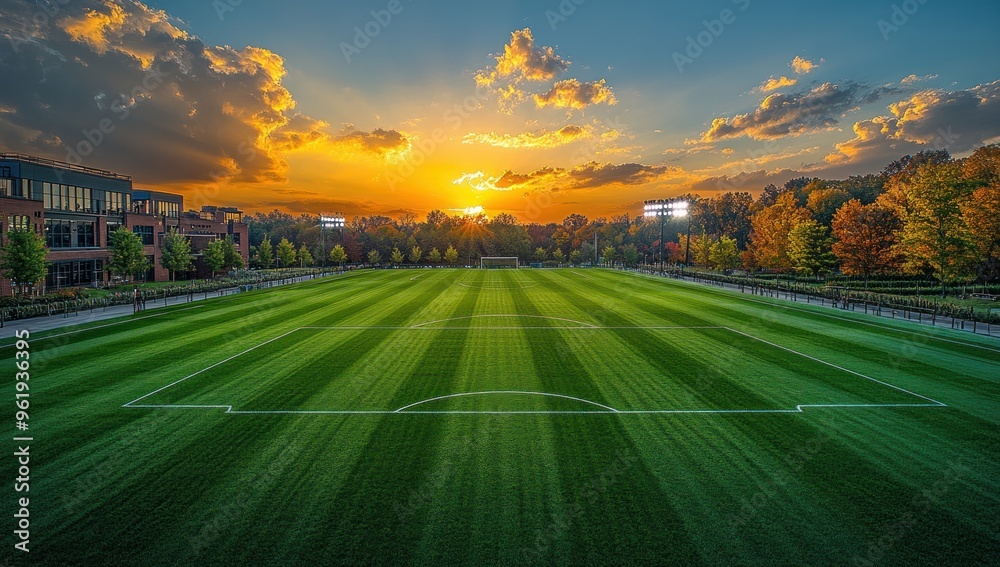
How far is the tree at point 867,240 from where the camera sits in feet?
182

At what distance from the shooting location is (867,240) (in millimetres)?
55781

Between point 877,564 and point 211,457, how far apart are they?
1322 cm

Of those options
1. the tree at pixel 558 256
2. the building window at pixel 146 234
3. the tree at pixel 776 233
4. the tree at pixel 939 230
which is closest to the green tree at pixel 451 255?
the tree at pixel 558 256

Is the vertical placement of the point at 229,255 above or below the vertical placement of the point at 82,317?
above

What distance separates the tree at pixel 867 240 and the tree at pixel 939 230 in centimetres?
592

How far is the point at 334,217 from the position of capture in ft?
315

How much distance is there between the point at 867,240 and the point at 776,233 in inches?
663

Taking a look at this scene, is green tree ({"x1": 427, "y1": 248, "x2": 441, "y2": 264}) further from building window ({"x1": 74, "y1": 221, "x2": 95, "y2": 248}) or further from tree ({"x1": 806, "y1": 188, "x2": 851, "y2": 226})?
tree ({"x1": 806, "y1": 188, "x2": 851, "y2": 226})

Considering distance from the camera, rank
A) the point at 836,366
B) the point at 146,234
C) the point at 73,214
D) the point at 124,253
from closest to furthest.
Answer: the point at 836,366
the point at 124,253
the point at 73,214
the point at 146,234

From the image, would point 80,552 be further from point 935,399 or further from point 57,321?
point 57,321

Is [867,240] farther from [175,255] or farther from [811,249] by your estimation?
[175,255]

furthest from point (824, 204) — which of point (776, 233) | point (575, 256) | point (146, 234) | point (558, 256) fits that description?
point (146, 234)

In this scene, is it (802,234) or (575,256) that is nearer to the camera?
(802,234)

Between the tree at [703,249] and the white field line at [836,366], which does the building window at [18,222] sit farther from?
the tree at [703,249]
